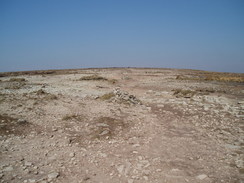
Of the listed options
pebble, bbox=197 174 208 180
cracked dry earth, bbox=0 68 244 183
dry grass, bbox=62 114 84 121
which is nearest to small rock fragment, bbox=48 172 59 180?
cracked dry earth, bbox=0 68 244 183

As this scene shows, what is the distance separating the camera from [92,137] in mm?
6156

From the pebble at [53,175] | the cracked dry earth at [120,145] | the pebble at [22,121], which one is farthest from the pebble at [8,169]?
the pebble at [22,121]

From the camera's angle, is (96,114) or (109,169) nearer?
(109,169)

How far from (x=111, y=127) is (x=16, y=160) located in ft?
11.8

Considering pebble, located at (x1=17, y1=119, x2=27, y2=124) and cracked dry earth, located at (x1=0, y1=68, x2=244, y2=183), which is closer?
cracked dry earth, located at (x1=0, y1=68, x2=244, y2=183)

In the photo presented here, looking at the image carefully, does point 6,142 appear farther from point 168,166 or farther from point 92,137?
point 168,166

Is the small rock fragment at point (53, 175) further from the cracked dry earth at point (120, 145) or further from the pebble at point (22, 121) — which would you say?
the pebble at point (22, 121)

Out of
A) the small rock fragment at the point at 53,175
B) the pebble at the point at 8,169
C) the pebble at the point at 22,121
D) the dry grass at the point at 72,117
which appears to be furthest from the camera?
the dry grass at the point at 72,117

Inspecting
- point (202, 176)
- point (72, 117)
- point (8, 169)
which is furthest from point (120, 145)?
point (72, 117)

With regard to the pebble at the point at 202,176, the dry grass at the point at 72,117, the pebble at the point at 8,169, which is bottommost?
the pebble at the point at 202,176

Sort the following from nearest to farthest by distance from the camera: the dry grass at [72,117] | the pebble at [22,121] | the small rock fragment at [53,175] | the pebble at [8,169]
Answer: the small rock fragment at [53,175] → the pebble at [8,169] → the pebble at [22,121] → the dry grass at [72,117]

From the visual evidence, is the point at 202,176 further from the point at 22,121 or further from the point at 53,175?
the point at 22,121

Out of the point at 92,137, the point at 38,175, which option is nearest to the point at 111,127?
the point at 92,137

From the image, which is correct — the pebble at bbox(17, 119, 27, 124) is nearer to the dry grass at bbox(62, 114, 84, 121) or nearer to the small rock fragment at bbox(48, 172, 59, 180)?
the dry grass at bbox(62, 114, 84, 121)
